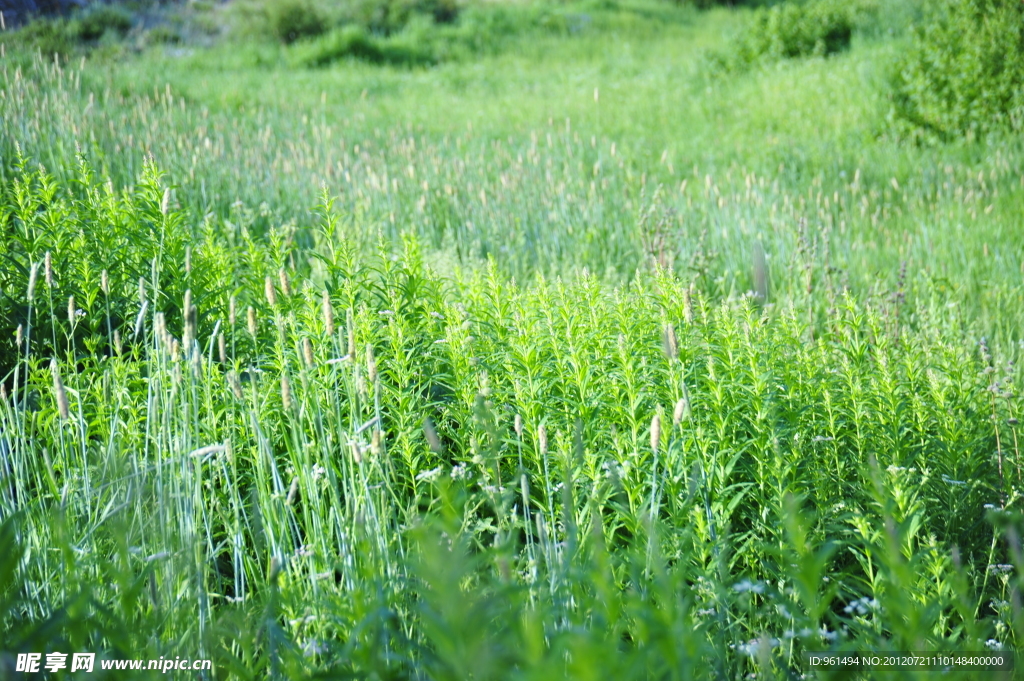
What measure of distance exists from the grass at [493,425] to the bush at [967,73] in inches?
65.6

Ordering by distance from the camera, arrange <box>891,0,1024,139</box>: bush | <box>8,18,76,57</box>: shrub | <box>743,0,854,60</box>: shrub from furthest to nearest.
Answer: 1. <box>743,0,854,60</box>: shrub
2. <box>8,18,76,57</box>: shrub
3. <box>891,0,1024,139</box>: bush

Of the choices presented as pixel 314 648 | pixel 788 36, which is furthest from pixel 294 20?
pixel 314 648

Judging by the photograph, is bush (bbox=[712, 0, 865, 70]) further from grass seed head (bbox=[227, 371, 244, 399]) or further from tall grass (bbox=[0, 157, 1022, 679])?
grass seed head (bbox=[227, 371, 244, 399])

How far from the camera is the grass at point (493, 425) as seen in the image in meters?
1.43

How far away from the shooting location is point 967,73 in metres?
7.97

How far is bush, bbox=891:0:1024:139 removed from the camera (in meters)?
7.85

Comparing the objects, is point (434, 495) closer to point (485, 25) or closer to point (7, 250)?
point (7, 250)

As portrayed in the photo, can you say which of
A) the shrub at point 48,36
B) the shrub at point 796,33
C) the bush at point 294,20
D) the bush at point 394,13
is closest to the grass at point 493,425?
the shrub at point 48,36

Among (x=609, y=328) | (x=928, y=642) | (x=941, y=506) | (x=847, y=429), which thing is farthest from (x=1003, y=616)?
(x=609, y=328)

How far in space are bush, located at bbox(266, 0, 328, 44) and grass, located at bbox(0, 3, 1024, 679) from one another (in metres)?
11.1

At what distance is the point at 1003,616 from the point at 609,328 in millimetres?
1409

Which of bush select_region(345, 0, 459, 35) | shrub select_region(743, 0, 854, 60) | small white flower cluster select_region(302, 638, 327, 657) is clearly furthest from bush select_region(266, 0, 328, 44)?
small white flower cluster select_region(302, 638, 327, 657)

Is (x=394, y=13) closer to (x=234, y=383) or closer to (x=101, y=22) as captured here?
(x=101, y=22)

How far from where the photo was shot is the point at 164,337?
186 cm
